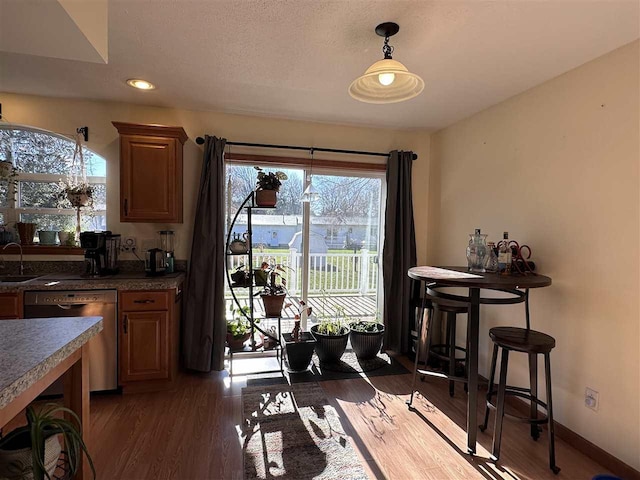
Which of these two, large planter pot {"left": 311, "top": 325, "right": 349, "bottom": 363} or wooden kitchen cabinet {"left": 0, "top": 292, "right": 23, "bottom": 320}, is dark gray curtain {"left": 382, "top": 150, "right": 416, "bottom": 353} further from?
wooden kitchen cabinet {"left": 0, "top": 292, "right": 23, "bottom": 320}

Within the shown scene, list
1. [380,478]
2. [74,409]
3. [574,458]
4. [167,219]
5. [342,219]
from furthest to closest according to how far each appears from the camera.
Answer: [342,219], [167,219], [574,458], [380,478], [74,409]

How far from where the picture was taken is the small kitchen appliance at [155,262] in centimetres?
288

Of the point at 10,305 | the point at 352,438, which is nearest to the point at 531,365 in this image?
the point at 352,438

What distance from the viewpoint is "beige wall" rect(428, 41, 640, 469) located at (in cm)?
189

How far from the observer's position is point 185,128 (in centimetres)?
317

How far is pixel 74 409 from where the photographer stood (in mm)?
1394

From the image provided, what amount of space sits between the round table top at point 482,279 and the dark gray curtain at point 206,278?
5.95 feet

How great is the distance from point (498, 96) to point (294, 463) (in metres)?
3.03

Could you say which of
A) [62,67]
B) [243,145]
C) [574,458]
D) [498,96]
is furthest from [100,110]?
[574,458]

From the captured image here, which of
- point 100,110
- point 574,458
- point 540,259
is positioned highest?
point 100,110

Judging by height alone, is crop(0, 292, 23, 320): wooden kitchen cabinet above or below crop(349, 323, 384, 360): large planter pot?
above

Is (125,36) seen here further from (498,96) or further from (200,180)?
(498,96)

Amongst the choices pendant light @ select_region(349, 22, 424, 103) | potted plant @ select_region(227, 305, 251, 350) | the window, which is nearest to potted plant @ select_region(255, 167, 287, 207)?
potted plant @ select_region(227, 305, 251, 350)

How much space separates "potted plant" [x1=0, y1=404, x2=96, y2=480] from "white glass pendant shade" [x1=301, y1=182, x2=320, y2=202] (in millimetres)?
2392
